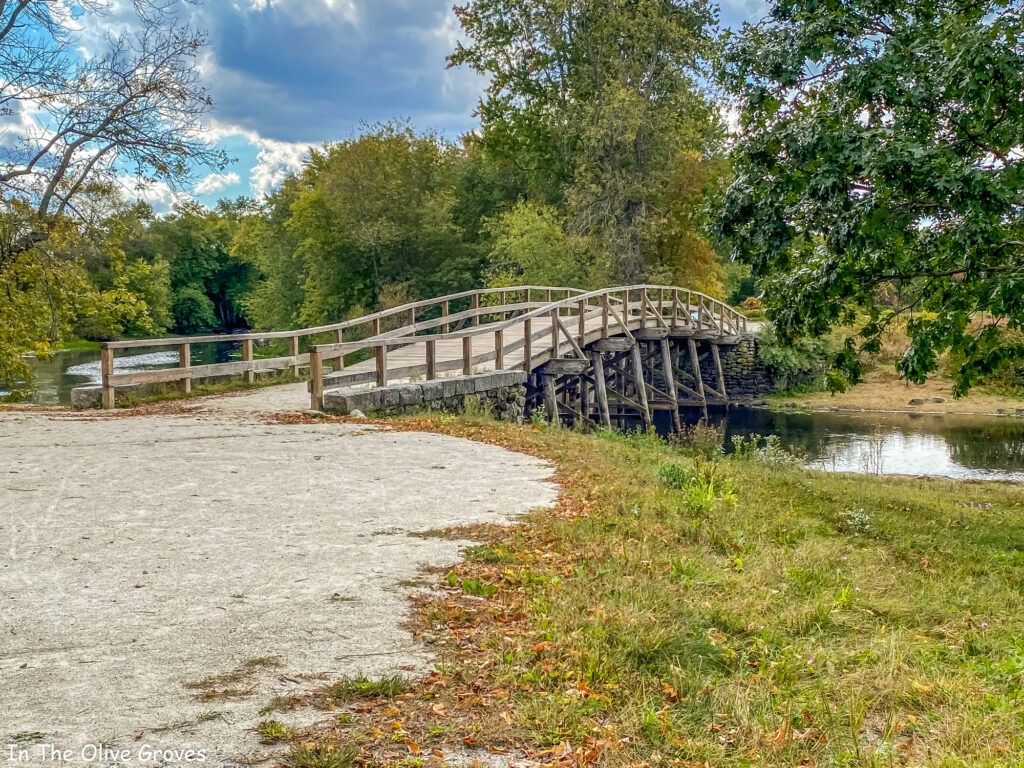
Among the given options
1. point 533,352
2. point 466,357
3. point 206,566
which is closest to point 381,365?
point 466,357

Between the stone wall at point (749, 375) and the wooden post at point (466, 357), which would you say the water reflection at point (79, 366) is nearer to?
the wooden post at point (466, 357)

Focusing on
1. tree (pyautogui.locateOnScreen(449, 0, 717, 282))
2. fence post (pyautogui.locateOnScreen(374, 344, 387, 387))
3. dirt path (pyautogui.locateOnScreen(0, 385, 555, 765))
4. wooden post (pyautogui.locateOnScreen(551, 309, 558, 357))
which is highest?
tree (pyautogui.locateOnScreen(449, 0, 717, 282))

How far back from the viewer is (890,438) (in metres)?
22.2

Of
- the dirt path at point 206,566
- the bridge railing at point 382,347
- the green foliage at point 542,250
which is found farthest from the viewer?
the green foliage at point 542,250

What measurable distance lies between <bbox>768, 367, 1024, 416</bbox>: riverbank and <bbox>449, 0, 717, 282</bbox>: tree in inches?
339

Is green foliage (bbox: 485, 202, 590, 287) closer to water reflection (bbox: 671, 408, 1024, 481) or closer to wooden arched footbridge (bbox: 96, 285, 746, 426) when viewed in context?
wooden arched footbridge (bbox: 96, 285, 746, 426)

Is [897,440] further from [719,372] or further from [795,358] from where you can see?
[795,358]

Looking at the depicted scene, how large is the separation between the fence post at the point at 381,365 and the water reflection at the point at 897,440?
30.3 ft

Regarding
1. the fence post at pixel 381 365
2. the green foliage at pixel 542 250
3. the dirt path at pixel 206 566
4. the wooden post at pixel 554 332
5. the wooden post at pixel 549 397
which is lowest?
the dirt path at pixel 206 566

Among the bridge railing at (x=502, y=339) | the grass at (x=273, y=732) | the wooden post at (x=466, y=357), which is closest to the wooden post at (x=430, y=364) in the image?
the bridge railing at (x=502, y=339)

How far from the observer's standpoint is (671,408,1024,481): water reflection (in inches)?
710

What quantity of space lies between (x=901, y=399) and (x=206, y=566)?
2815cm

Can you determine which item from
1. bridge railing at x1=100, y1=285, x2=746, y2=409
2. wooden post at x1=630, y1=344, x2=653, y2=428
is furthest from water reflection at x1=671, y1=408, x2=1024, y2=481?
bridge railing at x1=100, y1=285, x2=746, y2=409

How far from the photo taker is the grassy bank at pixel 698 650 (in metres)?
3.40
